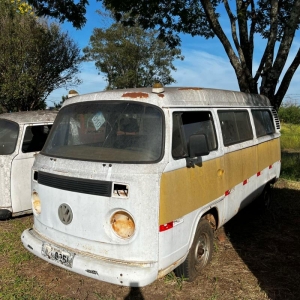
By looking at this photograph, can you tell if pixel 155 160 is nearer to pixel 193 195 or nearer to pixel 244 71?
pixel 193 195

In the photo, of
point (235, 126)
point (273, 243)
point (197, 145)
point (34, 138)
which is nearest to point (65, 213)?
point (197, 145)

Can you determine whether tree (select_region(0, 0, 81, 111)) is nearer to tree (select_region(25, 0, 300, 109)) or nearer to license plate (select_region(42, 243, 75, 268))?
tree (select_region(25, 0, 300, 109))

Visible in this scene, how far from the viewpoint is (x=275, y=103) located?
815 cm

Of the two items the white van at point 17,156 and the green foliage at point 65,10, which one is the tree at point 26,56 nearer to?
the green foliage at point 65,10

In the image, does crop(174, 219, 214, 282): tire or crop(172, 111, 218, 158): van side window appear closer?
crop(172, 111, 218, 158): van side window

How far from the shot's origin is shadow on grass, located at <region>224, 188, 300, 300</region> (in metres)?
4.01

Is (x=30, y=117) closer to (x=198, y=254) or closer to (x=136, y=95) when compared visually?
(x=136, y=95)

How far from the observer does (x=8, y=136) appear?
5785mm

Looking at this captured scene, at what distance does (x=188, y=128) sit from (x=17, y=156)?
314 cm

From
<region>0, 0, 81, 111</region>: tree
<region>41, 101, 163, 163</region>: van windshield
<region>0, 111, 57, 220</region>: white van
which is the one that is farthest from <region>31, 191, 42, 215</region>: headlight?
<region>0, 0, 81, 111</region>: tree

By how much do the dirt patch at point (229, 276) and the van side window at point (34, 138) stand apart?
133cm

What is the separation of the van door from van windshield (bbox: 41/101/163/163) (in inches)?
69.6

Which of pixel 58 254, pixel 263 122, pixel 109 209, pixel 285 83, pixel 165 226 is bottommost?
pixel 58 254

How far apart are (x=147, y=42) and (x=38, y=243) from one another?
103 ft
